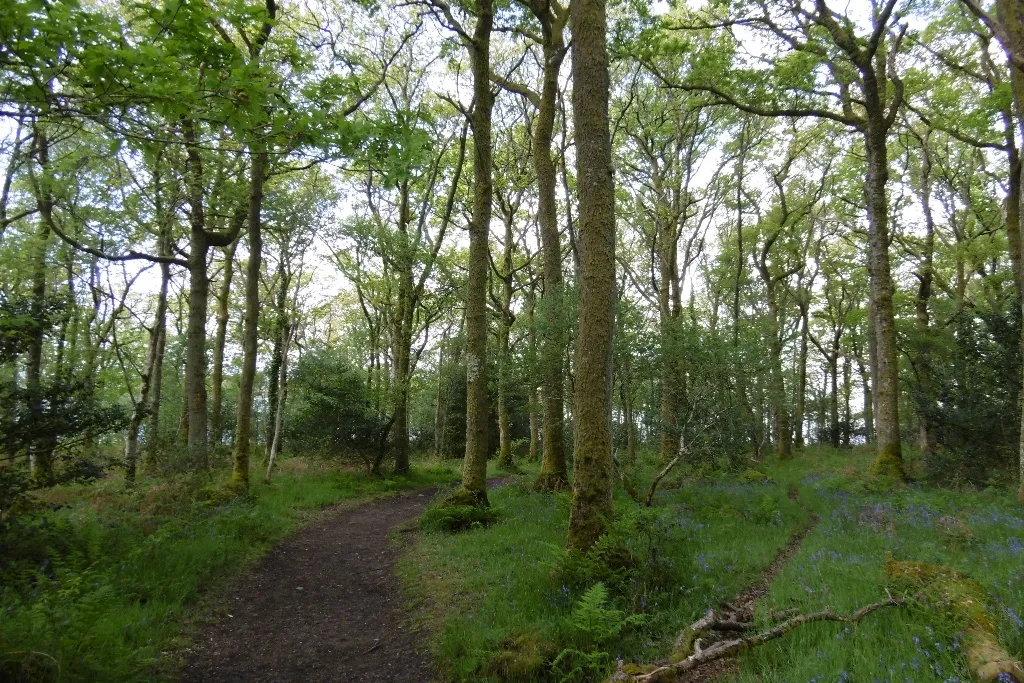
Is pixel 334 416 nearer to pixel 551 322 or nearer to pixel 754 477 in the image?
pixel 551 322

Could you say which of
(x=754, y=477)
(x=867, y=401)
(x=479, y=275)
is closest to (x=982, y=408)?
(x=754, y=477)

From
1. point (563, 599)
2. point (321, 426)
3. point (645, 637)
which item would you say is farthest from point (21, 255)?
point (645, 637)

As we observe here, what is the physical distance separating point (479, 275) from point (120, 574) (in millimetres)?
7676

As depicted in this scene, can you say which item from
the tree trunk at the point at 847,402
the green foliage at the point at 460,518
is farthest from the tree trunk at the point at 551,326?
the tree trunk at the point at 847,402

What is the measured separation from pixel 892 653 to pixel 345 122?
5478 millimetres

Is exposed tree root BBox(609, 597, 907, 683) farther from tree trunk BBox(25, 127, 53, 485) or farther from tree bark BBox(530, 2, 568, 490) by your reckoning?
tree bark BBox(530, 2, 568, 490)

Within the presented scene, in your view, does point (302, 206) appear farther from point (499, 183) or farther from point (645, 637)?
point (645, 637)

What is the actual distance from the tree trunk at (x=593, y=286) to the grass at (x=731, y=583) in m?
0.51

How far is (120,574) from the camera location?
20.4 feet

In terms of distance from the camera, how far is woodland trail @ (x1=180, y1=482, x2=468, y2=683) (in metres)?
5.00

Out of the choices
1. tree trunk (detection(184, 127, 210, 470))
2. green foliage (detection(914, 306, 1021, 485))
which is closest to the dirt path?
tree trunk (detection(184, 127, 210, 470))

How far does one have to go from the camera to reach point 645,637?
447cm

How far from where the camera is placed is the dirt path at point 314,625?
5.00 meters

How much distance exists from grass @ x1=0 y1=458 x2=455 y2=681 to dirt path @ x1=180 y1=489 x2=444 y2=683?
36 cm
